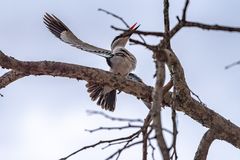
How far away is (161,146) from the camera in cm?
183

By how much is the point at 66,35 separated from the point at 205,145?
9.90 feet

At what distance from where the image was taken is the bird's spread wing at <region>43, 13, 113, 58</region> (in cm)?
570

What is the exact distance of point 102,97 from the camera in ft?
19.8

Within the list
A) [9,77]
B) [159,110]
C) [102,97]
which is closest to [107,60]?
[102,97]

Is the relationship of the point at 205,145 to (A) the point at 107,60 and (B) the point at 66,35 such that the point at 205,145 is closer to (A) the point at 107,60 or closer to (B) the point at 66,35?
(A) the point at 107,60

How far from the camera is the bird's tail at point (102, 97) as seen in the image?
231 inches

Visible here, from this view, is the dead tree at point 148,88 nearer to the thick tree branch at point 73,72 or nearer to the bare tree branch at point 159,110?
the thick tree branch at point 73,72

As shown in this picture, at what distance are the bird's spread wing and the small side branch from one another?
1.98 meters

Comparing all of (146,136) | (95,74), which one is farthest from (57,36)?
(146,136)

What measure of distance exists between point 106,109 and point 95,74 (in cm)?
249

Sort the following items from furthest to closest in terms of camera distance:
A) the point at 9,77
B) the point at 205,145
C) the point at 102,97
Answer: the point at 102,97
the point at 9,77
the point at 205,145

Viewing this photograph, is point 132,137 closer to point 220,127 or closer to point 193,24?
point 220,127

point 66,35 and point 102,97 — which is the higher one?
point 66,35

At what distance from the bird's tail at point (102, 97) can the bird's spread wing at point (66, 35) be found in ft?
1.19
